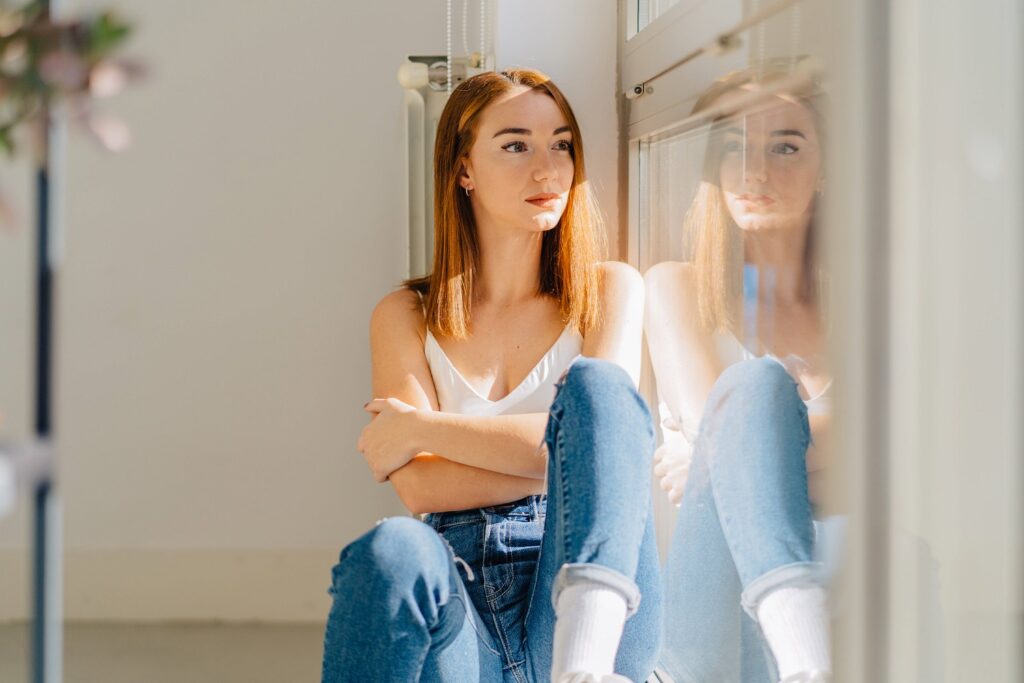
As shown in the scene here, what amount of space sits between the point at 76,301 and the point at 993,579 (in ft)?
8.15

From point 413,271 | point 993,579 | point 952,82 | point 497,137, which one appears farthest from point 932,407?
point 413,271

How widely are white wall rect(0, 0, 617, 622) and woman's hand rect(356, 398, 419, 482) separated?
1288 millimetres

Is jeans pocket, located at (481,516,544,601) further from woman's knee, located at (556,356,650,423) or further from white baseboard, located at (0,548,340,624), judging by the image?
white baseboard, located at (0,548,340,624)

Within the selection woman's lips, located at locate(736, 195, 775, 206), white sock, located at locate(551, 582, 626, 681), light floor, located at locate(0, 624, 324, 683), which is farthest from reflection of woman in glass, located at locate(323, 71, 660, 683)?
light floor, located at locate(0, 624, 324, 683)

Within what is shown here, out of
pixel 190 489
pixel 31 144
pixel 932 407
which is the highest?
pixel 31 144

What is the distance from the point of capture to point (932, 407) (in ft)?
2.39

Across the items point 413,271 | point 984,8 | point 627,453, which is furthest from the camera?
point 413,271

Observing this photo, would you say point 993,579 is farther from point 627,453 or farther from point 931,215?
point 627,453

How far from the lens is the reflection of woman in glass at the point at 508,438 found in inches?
44.8

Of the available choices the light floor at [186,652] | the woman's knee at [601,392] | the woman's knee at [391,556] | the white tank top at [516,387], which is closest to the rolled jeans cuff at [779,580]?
the woman's knee at [601,392]

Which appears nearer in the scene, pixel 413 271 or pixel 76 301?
pixel 413 271

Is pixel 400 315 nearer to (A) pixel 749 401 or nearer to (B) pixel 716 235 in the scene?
(B) pixel 716 235

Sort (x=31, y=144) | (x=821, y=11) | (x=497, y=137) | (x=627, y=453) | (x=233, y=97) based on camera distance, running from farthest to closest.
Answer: (x=233, y=97) → (x=497, y=137) → (x=627, y=453) → (x=821, y=11) → (x=31, y=144)

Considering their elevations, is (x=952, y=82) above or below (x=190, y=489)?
above
